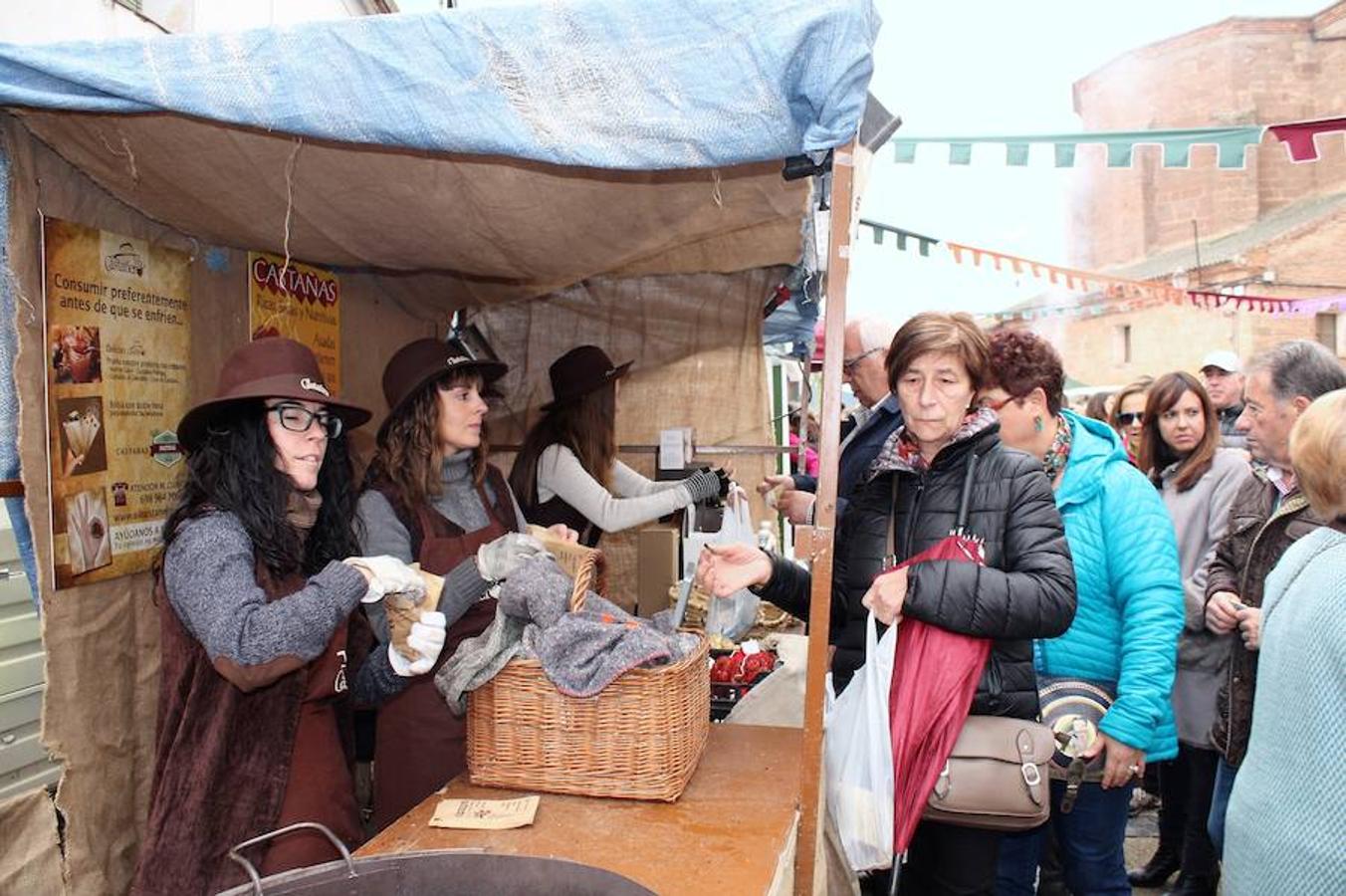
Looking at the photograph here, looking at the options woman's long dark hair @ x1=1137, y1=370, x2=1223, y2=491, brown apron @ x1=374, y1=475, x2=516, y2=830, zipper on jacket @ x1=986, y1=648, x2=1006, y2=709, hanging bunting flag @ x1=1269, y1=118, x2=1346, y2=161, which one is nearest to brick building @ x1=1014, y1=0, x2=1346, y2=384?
hanging bunting flag @ x1=1269, y1=118, x2=1346, y2=161

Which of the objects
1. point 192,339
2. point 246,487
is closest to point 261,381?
point 246,487

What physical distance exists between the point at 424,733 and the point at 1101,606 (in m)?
1.88

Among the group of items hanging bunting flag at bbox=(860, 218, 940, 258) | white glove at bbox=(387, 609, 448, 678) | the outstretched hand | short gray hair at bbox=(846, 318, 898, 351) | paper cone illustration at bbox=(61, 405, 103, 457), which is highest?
hanging bunting flag at bbox=(860, 218, 940, 258)

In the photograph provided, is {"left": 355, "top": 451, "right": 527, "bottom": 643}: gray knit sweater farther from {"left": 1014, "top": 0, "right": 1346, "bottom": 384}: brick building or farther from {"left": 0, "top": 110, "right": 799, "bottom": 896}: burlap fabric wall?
{"left": 1014, "top": 0, "right": 1346, "bottom": 384}: brick building

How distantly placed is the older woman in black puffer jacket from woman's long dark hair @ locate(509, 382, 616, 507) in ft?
5.31

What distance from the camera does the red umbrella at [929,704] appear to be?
1.97 metres

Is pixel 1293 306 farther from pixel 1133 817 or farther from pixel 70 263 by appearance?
pixel 70 263

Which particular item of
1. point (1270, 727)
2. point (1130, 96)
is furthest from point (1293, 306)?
point (1130, 96)

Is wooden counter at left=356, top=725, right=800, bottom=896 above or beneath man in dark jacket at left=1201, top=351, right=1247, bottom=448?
beneath

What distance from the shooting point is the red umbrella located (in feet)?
6.45

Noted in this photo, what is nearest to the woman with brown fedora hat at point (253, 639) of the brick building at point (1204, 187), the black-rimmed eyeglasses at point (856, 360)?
the black-rimmed eyeglasses at point (856, 360)

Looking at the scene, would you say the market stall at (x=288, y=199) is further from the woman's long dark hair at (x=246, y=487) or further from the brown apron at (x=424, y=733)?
the brown apron at (x=424, y=733)

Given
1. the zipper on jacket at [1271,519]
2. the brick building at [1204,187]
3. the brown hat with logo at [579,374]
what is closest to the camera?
the zipper on jacket at [1271,519]

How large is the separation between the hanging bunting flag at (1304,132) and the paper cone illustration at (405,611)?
21.2ft
